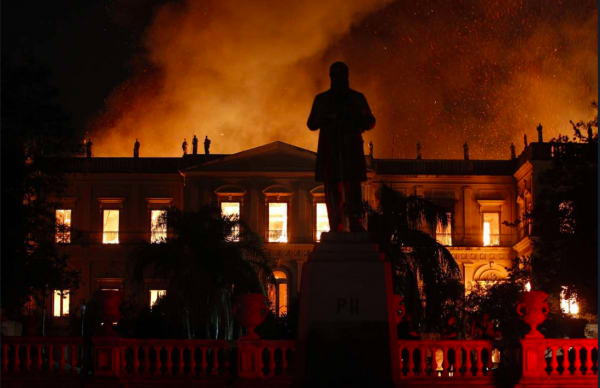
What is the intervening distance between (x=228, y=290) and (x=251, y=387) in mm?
17826

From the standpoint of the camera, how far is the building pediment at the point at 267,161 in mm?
69000

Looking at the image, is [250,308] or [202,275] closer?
[250,308]

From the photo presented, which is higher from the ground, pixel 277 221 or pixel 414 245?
pixel 277 221

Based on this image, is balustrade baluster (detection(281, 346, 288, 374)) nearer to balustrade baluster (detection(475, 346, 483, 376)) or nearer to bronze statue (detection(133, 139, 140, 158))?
balustrade baluster (detection(475, 346, 483, 376))

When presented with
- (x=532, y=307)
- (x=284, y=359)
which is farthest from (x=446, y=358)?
(x=284, y=359)

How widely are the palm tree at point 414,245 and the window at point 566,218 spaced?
412 cm

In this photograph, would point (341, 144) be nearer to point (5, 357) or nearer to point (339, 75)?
point (339, 75)

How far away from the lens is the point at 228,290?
36.8 m

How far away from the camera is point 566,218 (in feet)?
104

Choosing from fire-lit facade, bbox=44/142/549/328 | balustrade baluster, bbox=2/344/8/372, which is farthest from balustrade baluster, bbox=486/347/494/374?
fire-lit facade, bbox=44/142/549/328

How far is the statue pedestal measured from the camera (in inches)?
599

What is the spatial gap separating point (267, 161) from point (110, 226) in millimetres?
10608

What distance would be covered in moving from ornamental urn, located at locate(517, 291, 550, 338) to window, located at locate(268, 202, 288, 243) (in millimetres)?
50420

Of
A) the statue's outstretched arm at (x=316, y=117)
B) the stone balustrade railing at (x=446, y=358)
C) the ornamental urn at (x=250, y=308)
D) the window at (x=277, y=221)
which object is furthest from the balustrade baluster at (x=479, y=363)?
the window at (x=277, y=221)
